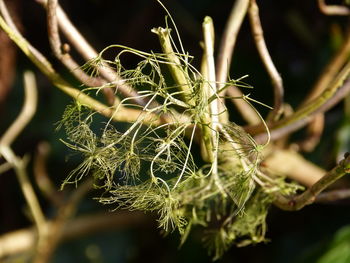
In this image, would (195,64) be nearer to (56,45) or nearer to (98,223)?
(98,223)

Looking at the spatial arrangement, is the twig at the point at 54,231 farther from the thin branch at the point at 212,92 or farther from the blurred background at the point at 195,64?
the thin branch at the point at 212,92

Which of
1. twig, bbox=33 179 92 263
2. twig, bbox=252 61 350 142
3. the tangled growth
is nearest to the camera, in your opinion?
the tangled growth

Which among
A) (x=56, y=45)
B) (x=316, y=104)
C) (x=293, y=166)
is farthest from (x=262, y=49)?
(x=293, y=166)

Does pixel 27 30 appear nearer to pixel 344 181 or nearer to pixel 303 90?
pixel 303 90

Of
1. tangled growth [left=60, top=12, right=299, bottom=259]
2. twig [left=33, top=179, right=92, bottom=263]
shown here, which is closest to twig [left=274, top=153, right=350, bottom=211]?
tangled growth [left=60, top=12, right=299, bottom=259]

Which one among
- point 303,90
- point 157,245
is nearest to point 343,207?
point 303,90

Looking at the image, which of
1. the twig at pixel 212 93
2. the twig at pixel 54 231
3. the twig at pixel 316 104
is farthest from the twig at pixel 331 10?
the twig at pixel 54 231

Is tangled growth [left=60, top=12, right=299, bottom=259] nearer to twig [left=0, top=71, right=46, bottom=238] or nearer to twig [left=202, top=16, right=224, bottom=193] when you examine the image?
twig [left=202, top=16, right=224, bottom=193]
